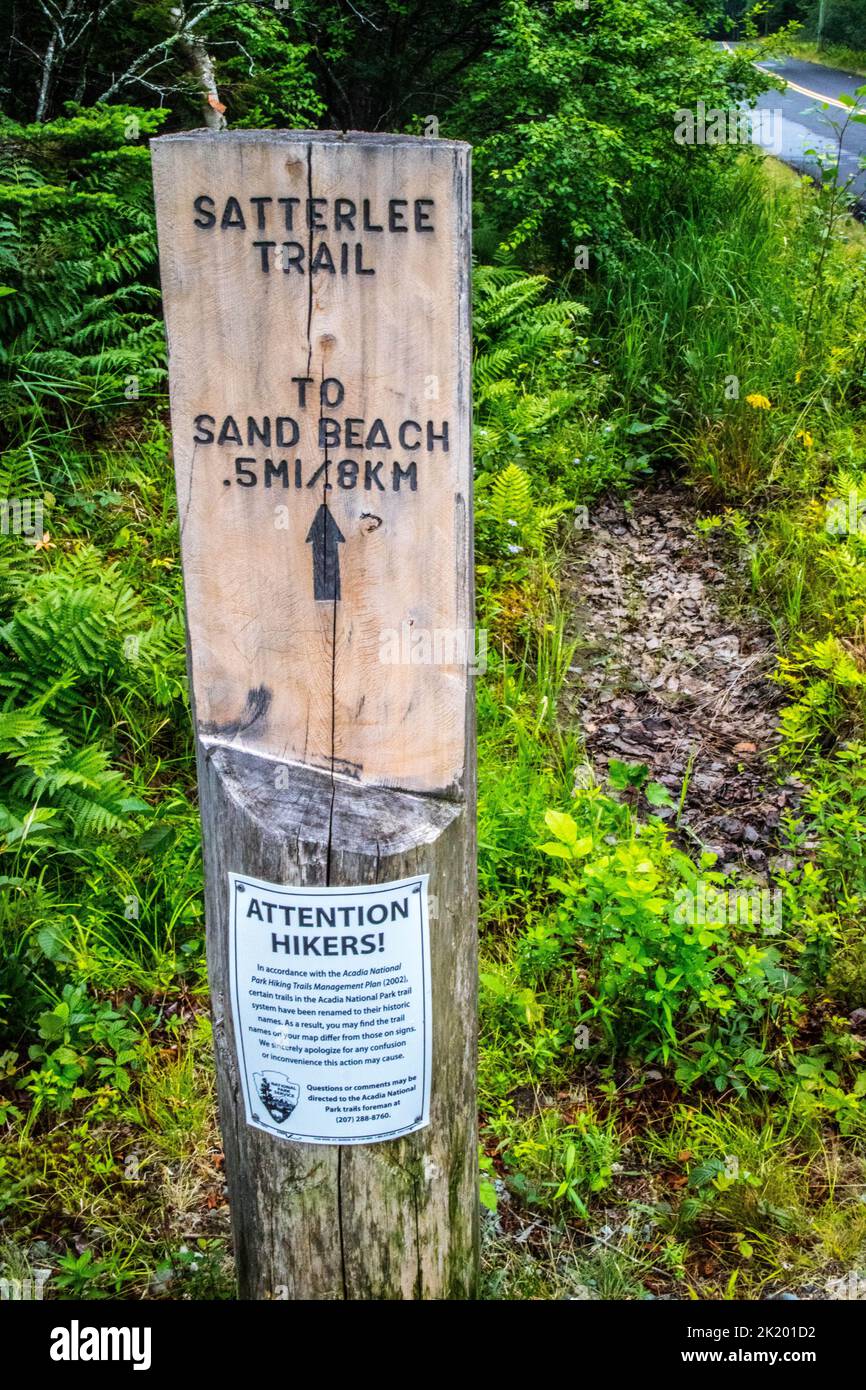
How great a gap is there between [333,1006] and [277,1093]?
0.65 feet

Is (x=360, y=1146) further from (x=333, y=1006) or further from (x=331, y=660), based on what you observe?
(x=331, y=660)

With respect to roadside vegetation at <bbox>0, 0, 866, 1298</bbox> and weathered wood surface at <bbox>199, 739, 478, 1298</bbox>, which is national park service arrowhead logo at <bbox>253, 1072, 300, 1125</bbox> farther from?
roadside vegetation at <bbox>0, 0, 866, 1298</bbox>

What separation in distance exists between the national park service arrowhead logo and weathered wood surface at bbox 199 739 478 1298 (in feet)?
0.19

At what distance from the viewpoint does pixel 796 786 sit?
3752 millimetres

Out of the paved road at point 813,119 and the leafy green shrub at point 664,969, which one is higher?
the paved road at point 813,119

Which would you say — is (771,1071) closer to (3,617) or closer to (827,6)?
(3,617)

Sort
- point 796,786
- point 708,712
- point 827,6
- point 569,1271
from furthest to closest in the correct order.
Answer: point 827,6 → point 708,712 → point 796,786 → point 569,1271

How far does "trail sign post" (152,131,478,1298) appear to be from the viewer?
1479 millimetres

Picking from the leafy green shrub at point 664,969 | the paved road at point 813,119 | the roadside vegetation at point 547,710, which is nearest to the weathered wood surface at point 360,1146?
the roadside vegetation at point 547,710

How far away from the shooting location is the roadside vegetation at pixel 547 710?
263cm

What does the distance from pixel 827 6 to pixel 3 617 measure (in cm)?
2487

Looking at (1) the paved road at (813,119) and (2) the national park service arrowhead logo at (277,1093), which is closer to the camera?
(2) the national park service arrowhead logo at (277,1093)

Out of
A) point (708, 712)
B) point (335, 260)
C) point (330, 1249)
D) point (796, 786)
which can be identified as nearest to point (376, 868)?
point (330, 1249)

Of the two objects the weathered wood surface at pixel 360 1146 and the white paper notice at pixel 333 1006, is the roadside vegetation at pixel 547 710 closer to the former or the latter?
the weathered wood surface at pixel 360 1146
